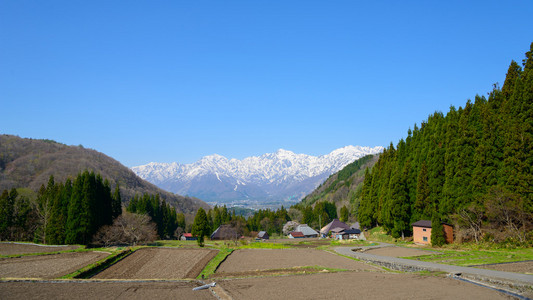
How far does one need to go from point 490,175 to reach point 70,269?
42.3 metres

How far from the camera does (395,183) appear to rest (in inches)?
2140

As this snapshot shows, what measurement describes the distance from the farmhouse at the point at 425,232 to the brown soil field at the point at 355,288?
79.7ft

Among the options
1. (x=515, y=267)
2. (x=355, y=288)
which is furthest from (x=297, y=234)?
(x=355, y=288)

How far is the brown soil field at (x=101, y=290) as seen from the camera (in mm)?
17828

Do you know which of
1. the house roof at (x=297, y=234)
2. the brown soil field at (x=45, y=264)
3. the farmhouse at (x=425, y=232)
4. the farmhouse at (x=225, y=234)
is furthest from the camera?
the house roof at (x=297, y=234)

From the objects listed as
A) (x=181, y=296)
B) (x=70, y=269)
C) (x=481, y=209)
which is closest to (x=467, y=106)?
(x=481, y=209)

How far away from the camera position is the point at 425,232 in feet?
151

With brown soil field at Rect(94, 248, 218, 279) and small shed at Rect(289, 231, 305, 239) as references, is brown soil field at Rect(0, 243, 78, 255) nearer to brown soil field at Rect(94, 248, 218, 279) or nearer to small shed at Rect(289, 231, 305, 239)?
brown soil field at Rect(94, 248, 218, 279)

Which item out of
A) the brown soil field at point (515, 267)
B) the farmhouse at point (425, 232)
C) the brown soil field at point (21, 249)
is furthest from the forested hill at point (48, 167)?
the brown soil field at point (515, 267)

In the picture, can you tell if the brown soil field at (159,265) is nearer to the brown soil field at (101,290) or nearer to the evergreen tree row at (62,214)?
the brown soil field at (101,290)

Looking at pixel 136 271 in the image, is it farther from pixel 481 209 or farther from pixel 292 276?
pixel 481 209

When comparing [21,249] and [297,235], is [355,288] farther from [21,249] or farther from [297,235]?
[297,235]

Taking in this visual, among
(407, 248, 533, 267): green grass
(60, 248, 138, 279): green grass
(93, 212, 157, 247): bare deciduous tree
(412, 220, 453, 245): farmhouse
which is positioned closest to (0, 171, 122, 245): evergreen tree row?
(93, 212, 157, 247): bare deciduous tree

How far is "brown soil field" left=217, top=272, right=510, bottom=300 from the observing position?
1664 cm
